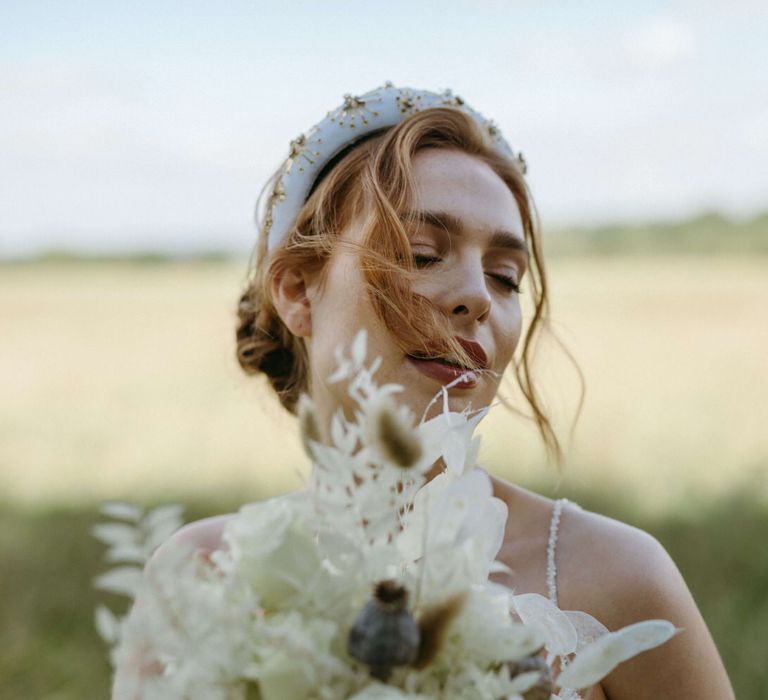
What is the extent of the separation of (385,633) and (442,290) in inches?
39.8

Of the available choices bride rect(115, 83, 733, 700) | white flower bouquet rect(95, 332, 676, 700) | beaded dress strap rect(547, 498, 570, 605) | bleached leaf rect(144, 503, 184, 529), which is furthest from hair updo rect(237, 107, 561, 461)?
bleached leaf rect(144, 503, 184, 529)

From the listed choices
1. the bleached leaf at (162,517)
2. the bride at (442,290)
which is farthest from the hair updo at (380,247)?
the bleached leaf at (162,517)

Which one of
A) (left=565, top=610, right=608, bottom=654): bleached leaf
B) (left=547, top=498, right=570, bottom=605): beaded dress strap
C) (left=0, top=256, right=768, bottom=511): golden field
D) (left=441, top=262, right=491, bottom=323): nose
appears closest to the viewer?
(left=565, top=610, right=608, bottom=654): bleached leaf

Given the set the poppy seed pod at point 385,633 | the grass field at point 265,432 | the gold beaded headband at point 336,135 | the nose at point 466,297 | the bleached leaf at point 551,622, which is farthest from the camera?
the grass field at point 265,432

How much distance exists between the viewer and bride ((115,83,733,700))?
5.80ft

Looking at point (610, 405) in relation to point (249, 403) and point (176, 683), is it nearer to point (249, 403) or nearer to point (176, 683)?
point (249, 403)

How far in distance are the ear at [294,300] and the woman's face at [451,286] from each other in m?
0.03

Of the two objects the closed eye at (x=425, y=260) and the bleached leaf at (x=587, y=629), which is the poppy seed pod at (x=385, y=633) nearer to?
the bleached leaf at (x=587, y=629)

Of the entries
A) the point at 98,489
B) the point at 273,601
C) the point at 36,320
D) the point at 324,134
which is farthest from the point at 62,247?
the point at 273,601

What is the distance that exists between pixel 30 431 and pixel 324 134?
750 cm

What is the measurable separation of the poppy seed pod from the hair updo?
3.00 feet

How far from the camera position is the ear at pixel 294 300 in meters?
2.08

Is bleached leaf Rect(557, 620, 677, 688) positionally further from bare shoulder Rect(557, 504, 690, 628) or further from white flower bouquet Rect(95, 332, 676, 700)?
bare shoulder Rect(557, 504, 690, 628)

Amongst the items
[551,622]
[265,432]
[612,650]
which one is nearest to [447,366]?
[551,622]
